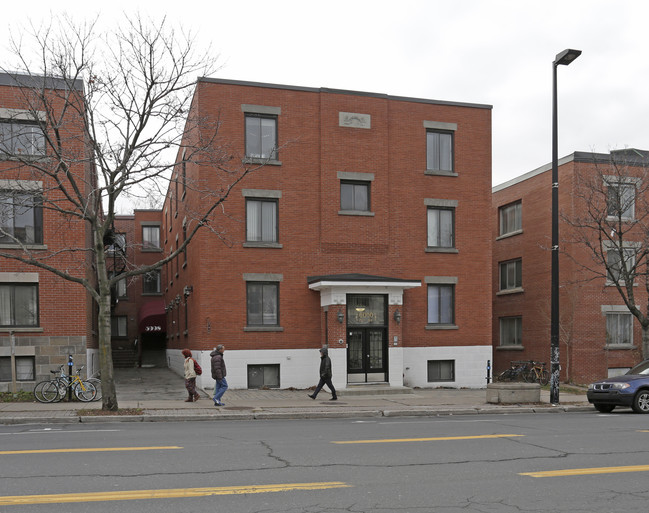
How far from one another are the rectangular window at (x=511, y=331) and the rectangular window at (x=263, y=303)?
583 inches

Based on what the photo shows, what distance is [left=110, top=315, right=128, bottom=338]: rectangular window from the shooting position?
4603 centimetres

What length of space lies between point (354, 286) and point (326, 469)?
1505cm

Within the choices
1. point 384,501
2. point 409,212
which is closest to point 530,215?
point 409,212

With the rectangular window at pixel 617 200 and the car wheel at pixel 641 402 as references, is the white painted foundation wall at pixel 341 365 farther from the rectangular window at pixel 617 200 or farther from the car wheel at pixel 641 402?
the car wheel at pixel 641 402

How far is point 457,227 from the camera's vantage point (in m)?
27.4

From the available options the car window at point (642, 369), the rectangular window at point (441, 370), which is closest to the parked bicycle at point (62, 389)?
the rectangular window at point (441, 370)

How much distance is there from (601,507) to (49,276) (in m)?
20.1

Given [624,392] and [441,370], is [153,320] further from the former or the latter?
[624,392]

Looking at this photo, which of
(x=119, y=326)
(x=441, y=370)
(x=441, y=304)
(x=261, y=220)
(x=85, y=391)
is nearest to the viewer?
(x=85, y=391)

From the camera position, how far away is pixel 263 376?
24.8 meters

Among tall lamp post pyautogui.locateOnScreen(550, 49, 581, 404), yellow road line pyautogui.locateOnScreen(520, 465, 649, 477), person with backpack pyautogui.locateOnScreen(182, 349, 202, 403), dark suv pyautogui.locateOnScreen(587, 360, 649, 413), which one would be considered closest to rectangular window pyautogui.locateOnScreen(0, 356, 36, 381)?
person with backpack pyautogui.locateOnScreen(182, 349, 202, 403)

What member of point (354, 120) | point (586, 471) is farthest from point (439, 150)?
point (586, 471)

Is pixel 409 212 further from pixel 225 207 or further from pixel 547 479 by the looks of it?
pixel 547 479

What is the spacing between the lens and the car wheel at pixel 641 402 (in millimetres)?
18922
